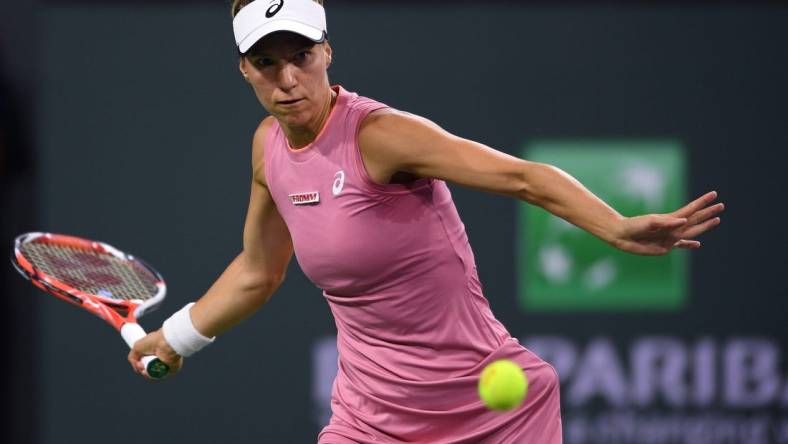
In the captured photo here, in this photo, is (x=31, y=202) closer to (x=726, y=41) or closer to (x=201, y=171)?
(x=201, y=171)

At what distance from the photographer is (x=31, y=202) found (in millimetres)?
5598

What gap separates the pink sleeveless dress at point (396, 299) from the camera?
9.30 ft

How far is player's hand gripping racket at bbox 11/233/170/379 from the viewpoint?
3717mm

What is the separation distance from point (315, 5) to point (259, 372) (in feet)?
8.62

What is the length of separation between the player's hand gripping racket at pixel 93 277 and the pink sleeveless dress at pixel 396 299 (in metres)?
0.89

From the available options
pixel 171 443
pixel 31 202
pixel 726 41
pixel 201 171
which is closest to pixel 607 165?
pixel 726 41

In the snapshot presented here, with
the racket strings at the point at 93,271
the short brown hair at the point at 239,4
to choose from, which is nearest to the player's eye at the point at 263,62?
the short brown hair at the point at 239,4

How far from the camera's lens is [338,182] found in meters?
2.83

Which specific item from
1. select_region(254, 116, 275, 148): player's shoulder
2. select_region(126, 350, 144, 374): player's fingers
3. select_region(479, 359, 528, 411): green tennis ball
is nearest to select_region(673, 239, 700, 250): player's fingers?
select_region(479, 359, 528, 411): green tennis ball

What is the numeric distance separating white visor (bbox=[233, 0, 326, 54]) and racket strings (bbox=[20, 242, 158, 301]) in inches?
47.8

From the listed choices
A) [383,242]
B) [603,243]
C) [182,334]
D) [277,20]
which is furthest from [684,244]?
[603,243]

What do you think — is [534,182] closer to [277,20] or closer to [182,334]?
[277,20]

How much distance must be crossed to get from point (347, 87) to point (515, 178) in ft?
8.43

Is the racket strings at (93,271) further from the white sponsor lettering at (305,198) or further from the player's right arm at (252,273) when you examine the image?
the white sponsor lettering at (305,198)
